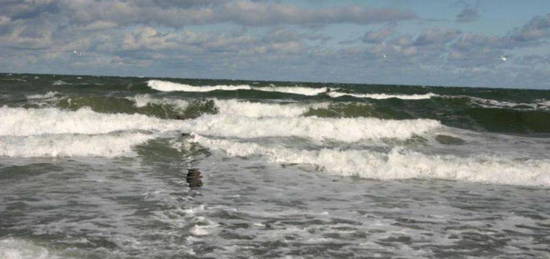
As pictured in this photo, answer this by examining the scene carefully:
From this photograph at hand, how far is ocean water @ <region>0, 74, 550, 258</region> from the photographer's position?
7734 mm

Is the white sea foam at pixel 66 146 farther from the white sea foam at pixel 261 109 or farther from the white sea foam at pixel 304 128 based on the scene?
the white sea foam at pixel 261 109

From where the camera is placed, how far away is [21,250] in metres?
6.94

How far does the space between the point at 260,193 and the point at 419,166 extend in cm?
536

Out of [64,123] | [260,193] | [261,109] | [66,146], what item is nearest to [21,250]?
[260,193]

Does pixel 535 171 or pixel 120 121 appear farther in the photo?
pixel 120 121

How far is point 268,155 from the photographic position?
1656 centimetres

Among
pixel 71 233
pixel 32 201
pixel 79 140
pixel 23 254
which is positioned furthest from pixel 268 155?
pixel 23 254

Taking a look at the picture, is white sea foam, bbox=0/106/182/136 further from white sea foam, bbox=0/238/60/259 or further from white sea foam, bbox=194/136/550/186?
white sea foam, bbox=0/238/60/259

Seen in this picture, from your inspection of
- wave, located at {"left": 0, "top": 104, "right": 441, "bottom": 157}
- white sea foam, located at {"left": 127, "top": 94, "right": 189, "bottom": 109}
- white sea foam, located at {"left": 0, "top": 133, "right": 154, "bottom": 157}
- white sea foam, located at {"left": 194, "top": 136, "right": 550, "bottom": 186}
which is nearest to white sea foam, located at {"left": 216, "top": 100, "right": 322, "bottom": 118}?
white sea foam, located at {"left": 127, "top": 94, "right": 189, "bottom": 109}

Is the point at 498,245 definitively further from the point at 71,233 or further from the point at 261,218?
the point at 71,233

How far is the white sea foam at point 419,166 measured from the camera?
14.1 m

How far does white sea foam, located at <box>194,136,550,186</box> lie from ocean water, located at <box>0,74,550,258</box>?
0.17ft

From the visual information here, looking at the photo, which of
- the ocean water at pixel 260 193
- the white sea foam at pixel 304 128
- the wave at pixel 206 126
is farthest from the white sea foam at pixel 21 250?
the white sea foam at pixel 304 128

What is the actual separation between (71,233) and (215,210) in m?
2.50
